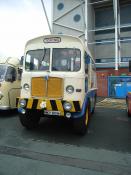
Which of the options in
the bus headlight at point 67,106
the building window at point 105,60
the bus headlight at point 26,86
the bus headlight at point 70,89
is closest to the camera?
the bus headlight at point 67,106

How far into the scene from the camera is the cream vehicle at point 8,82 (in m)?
9.76

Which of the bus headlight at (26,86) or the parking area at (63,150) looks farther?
the bus headlight at (26,86)

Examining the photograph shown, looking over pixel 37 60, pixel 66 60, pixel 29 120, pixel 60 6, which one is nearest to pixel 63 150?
pixel 29 120

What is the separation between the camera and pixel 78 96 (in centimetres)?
657

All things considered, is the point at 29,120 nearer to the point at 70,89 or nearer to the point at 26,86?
the point at 26,86

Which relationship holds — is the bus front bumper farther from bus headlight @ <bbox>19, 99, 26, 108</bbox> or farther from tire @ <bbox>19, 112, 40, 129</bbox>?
tire @ <bbox>19, 112, 40, 129</bbox>

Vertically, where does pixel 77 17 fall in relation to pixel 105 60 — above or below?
above

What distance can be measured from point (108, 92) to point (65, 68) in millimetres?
14946

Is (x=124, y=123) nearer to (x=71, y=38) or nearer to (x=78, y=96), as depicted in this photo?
(x=78, y=96)

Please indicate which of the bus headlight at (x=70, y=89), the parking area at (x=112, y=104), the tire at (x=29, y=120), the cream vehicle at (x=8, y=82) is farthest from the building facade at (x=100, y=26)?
the bus headlight at (x=70, y=89)

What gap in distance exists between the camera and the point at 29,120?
7.49 m

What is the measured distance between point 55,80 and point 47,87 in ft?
1.09

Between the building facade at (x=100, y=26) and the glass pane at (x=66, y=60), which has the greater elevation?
the building facade at (x=100, y=26)

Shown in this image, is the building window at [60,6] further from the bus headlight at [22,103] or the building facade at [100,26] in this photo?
the bus headlight at [22,103]
